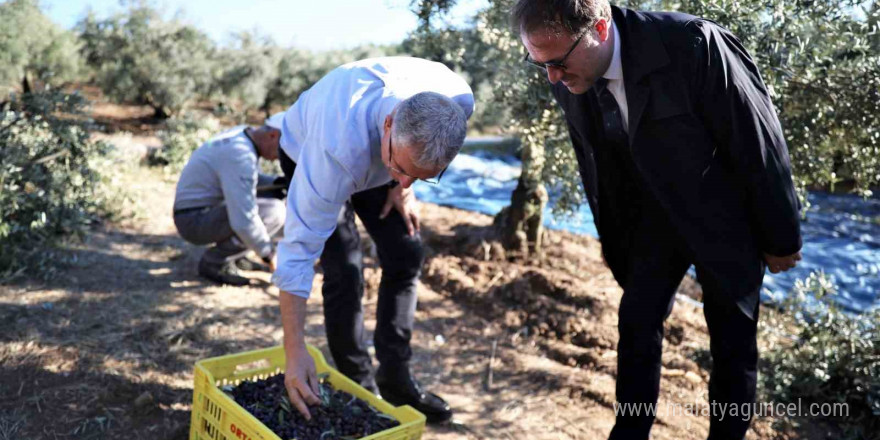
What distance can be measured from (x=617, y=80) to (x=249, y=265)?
10.8 feet

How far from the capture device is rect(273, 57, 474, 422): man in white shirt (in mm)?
1932

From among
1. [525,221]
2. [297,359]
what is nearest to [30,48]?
[525,221]

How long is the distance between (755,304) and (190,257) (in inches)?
152

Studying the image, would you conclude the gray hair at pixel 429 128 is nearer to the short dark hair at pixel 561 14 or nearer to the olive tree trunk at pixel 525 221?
the short dark hair at pixel 561 14

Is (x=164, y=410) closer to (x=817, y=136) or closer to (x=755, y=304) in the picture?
(x=755, y=304)

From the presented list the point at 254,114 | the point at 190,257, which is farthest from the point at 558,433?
the point at 254,114

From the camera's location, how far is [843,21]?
2.91 metres

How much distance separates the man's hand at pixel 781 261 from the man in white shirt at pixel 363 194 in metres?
1.06

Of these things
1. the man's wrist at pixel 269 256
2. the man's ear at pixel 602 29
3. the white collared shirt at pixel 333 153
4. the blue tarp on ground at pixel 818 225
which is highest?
the man's ear at pixel 602 29

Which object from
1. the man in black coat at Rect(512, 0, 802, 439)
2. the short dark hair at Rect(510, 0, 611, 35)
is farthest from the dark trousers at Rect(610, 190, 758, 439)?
the short dark hair at Rect(510, 0, 611, 35)

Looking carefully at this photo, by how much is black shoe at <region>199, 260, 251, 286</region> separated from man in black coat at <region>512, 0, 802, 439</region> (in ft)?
8.85

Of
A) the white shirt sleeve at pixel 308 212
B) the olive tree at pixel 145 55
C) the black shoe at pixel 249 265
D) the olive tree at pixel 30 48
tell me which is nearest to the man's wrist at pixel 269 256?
the black shoe at pixel 249 265

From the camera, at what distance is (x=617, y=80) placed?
203 centimetres

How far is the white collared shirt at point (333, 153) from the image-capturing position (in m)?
2.04
